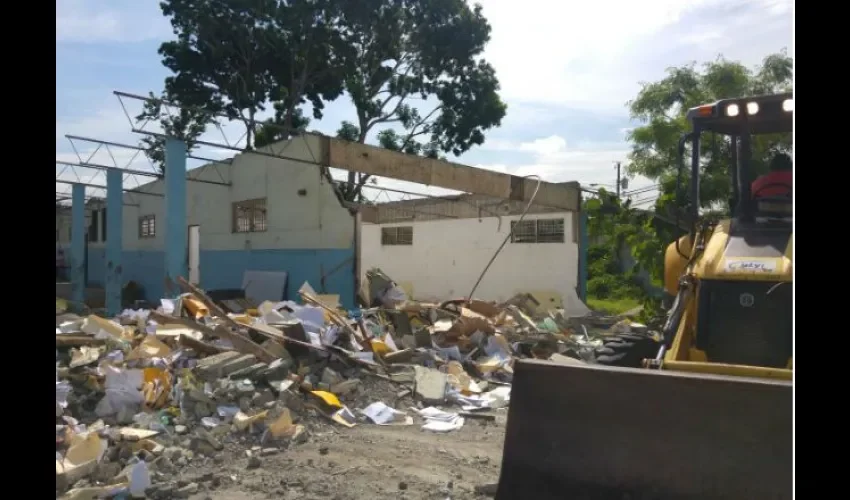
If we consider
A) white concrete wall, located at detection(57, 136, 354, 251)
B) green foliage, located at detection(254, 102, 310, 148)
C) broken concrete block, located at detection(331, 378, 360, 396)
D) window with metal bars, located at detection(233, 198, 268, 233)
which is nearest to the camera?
broken concrete block, located at detection(331, 378, 360, 396)

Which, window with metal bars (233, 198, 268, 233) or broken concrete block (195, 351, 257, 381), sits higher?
window with metal bars (233, 198, 268, 233)

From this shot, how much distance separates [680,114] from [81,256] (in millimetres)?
19307

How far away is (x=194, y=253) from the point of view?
22.4 m

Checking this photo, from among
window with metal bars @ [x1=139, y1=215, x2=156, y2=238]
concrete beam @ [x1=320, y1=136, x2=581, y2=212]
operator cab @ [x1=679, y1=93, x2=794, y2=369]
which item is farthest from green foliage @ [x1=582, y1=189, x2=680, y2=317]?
window with metal bars @ [x1=139, y1=215, x2=156, y2=238]

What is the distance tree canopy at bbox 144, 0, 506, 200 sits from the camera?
22203mm

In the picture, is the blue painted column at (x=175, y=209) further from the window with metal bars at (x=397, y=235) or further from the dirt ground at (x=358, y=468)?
the window with metal bars at (x=397, y=235)

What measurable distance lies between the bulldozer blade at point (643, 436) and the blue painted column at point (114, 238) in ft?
49.1

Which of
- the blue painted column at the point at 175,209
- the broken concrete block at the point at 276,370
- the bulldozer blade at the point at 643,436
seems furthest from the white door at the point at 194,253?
the bulldozer blade at the point at 643,436

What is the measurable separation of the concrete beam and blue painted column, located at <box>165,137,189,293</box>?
155 inches

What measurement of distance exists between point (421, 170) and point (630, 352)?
7.96m

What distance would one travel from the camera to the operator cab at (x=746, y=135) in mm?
5105

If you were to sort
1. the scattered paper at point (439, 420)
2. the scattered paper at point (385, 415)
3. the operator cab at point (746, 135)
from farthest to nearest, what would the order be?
the scattered paper at point (385, 415), the scattered paper at point (439, 420), the operator cab at point (746, 135)

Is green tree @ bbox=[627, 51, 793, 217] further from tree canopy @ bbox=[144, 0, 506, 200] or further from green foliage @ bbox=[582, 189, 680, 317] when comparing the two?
tree canopy @ bbox=[144, 0, 506, 200]
